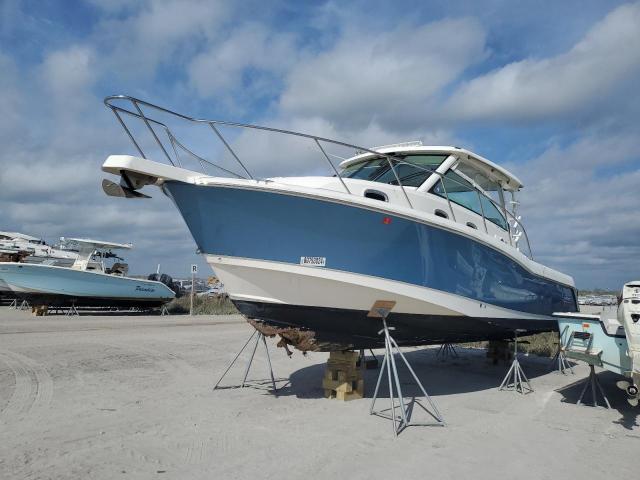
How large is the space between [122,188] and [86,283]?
15.5 m

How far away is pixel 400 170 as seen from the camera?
698cm

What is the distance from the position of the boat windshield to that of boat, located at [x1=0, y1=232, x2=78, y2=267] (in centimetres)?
1947

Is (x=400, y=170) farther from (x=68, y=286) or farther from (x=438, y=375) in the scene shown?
(x=68, y=286)

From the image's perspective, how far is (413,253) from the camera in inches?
227

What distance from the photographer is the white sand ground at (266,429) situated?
387 centimetres

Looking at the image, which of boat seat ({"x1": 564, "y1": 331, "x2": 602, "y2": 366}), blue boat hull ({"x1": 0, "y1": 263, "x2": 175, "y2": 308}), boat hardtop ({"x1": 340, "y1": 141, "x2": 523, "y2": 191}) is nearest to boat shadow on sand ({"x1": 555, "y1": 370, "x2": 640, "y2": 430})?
boat seat ({"x1": 564, "y1": 331, "x2": 602, "y2": 366})

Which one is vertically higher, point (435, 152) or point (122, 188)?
point (435, 152)

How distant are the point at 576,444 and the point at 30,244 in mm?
27995

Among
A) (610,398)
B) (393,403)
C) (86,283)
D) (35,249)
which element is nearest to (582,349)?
(610,398)

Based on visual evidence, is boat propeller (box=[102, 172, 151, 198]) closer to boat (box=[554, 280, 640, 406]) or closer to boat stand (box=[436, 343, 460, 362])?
boat (box=[554, 280, 640, 406])

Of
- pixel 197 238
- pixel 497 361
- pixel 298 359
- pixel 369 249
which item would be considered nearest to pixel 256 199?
pixel 197 238

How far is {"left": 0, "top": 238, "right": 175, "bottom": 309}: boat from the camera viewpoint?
58.8 feet

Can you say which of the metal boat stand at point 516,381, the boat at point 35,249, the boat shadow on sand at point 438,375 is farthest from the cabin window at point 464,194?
the boat at point 35,249

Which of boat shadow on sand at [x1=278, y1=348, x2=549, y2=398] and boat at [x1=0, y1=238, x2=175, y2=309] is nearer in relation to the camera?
boat shadow on sand at [x1=278, y1=348, x2=549, y2=398]
